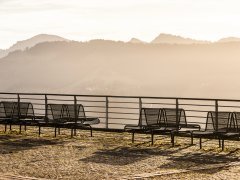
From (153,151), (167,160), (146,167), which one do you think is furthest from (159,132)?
(146,167)

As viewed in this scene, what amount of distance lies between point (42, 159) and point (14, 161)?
550 millimetres

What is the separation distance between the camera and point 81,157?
11.0 metres

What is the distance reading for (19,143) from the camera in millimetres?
13180

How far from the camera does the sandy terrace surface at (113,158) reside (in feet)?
30.2

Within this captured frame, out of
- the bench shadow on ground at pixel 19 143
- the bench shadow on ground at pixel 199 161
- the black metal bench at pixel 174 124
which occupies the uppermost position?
the black metal bench at pixel 174 124

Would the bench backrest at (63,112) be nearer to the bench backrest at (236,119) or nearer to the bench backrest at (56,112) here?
the bench backrest at (56,112)

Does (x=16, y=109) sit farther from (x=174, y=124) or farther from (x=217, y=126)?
(x=217, y=126)

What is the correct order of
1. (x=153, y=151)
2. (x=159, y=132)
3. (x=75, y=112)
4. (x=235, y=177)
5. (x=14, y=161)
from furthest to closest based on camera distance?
(x=75, y=112) < (x=159, y=132) < (x=153, y=151) < (x=14, y=161) < (x=235, y=177)

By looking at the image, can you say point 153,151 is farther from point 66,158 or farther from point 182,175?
point 182,175

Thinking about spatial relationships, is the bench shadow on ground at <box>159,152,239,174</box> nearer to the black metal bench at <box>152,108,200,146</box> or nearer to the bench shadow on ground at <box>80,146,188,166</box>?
the bench shadow on ground at <box>80,146,188,166</box>

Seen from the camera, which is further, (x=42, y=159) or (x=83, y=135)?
(x=83, y=135)

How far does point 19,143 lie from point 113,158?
3.23 metres

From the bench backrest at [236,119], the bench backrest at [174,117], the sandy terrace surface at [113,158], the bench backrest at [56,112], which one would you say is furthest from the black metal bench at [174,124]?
the bench backrest at [56,112]

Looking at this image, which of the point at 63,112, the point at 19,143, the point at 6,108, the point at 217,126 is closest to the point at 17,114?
the point at 6,108
